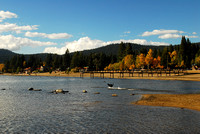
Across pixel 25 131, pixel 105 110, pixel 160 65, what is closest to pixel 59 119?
pixel 25 131

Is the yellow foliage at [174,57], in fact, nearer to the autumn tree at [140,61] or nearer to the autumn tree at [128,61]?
the autumn tree at [140,61]

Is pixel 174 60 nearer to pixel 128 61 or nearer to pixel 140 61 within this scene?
pixel 140 61

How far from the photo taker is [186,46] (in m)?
169

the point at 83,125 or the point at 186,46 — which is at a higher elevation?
the point at 186,46

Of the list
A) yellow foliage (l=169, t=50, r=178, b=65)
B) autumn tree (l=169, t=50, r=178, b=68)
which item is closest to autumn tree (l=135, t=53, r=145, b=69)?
autumn tree (l=169, t=50, r=178, b=68)

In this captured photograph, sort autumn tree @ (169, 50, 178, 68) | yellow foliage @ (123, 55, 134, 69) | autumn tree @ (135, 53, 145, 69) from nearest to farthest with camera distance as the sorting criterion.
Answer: autumn tree @ (169, 50, 178, 68), autumn tree @ (135, 53, 145, 69), yellow foliage @ (123, 55, 134, 69)

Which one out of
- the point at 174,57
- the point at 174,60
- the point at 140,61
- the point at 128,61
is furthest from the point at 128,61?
the point at 174,57

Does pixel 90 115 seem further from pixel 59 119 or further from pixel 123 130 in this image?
pixel 123 130

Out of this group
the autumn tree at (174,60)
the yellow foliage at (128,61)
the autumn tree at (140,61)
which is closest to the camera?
the autumn tree at (174,60)

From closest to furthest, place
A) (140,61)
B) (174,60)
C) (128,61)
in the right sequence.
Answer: (174,60), (140,61), (128,61)

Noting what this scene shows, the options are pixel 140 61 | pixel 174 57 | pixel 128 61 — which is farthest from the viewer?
pixel 128 61

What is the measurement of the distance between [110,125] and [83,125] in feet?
8.71

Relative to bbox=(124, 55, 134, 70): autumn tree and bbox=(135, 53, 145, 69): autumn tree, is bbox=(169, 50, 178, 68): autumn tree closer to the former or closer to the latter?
bbox=(135, 53, 145, 69): autumn tree

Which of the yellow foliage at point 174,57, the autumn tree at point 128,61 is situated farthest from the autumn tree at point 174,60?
the autumn tree at point 128,61
